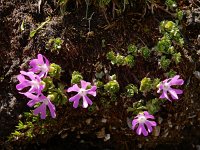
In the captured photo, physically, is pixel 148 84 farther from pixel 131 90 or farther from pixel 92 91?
pixel 92 91

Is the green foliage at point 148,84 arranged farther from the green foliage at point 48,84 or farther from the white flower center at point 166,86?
the green foliage at point 48,84

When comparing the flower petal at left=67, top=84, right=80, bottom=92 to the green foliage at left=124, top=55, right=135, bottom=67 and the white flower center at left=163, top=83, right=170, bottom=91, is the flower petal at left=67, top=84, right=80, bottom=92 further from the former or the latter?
the white flower center at left=163, top=83, right=170, bottom=91

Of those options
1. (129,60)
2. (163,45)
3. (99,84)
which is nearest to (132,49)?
(129,60)

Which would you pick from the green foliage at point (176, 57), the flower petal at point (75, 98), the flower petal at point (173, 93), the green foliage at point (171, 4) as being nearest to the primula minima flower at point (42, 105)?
the flower petal at point (75, 98)

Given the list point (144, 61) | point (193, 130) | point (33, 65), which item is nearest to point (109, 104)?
point (144, 61)

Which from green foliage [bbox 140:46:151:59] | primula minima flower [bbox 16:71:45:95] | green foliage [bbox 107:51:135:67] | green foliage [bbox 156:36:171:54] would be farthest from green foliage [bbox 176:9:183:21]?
primula minima flower [bbox 16:71:45:95]

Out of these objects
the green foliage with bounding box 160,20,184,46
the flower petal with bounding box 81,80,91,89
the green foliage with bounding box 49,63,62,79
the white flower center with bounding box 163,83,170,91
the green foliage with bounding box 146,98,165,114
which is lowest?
the green foliage with bounding box 146,98,165,114

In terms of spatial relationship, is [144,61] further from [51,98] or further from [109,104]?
[51,98]
